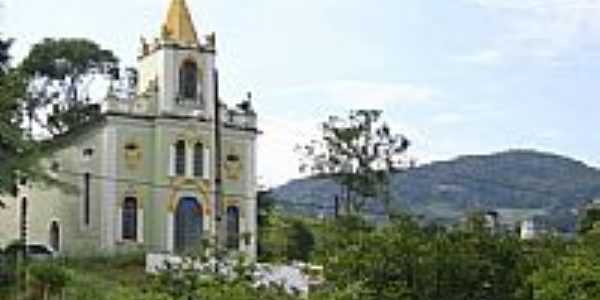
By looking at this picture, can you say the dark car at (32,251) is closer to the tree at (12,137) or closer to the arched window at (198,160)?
the tree at (12,137)

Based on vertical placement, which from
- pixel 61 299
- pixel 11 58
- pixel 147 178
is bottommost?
pixel 61 299

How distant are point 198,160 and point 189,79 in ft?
11.3

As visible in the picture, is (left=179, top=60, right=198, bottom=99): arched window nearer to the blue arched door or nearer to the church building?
the church building

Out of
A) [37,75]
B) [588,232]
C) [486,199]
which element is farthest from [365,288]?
[486,199]

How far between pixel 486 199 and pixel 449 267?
516 ft

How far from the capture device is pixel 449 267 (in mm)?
33375

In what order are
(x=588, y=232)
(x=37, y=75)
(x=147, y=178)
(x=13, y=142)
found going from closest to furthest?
(x=588, y=232) → (x=13, y=142) → (x=147, y=178) → (x=37, y=75)

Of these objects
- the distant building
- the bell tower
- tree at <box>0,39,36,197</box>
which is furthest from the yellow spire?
the distant building

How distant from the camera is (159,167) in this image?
62.4 metres

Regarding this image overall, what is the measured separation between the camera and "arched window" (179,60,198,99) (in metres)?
63.5

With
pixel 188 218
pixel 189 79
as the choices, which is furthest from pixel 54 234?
pixel 189 79

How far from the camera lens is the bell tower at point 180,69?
207ft

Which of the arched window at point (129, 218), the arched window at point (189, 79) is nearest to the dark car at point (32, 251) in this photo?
the arched window at point (129, 218)

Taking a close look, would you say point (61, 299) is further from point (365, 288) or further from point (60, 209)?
point (60, 209)
